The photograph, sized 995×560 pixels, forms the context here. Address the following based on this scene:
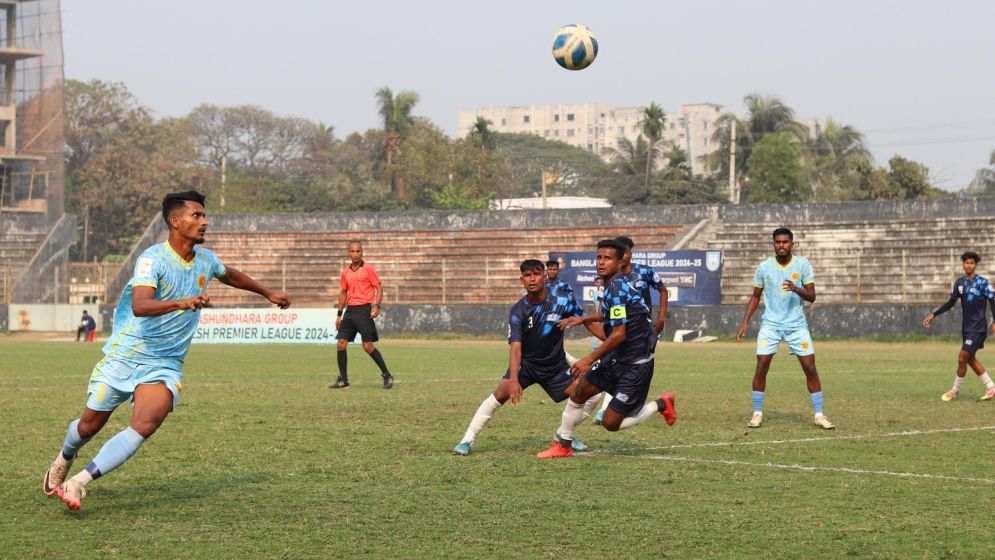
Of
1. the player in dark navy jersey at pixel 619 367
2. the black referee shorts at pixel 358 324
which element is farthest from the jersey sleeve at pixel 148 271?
the black referee shorts at pixel 358 324

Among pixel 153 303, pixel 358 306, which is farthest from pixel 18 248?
pixel 153 303

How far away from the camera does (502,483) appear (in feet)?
30.4

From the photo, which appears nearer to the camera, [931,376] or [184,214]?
[184,214]

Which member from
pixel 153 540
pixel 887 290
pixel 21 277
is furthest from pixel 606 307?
pixel 21 277

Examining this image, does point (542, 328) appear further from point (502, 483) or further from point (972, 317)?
point (972, 317)

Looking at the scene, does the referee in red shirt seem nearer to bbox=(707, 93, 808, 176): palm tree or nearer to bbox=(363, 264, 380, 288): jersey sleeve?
bbox=(363, 264, 380, 288): jersey sleeve

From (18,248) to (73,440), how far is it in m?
49.8

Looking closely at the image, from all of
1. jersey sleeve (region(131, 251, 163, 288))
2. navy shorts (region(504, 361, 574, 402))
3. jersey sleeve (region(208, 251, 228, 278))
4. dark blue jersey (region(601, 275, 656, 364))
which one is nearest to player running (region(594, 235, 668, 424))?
dark blue jersey (region(601, 275, 656, 364))

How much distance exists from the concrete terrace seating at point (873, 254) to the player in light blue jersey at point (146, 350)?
3266cm

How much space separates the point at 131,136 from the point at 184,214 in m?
87.6

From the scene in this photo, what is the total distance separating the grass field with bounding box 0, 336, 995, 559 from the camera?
23.4 ft

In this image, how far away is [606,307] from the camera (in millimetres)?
10398

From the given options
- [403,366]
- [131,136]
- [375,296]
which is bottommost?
[403,366]

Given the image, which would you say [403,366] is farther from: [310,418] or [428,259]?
[428,259]
